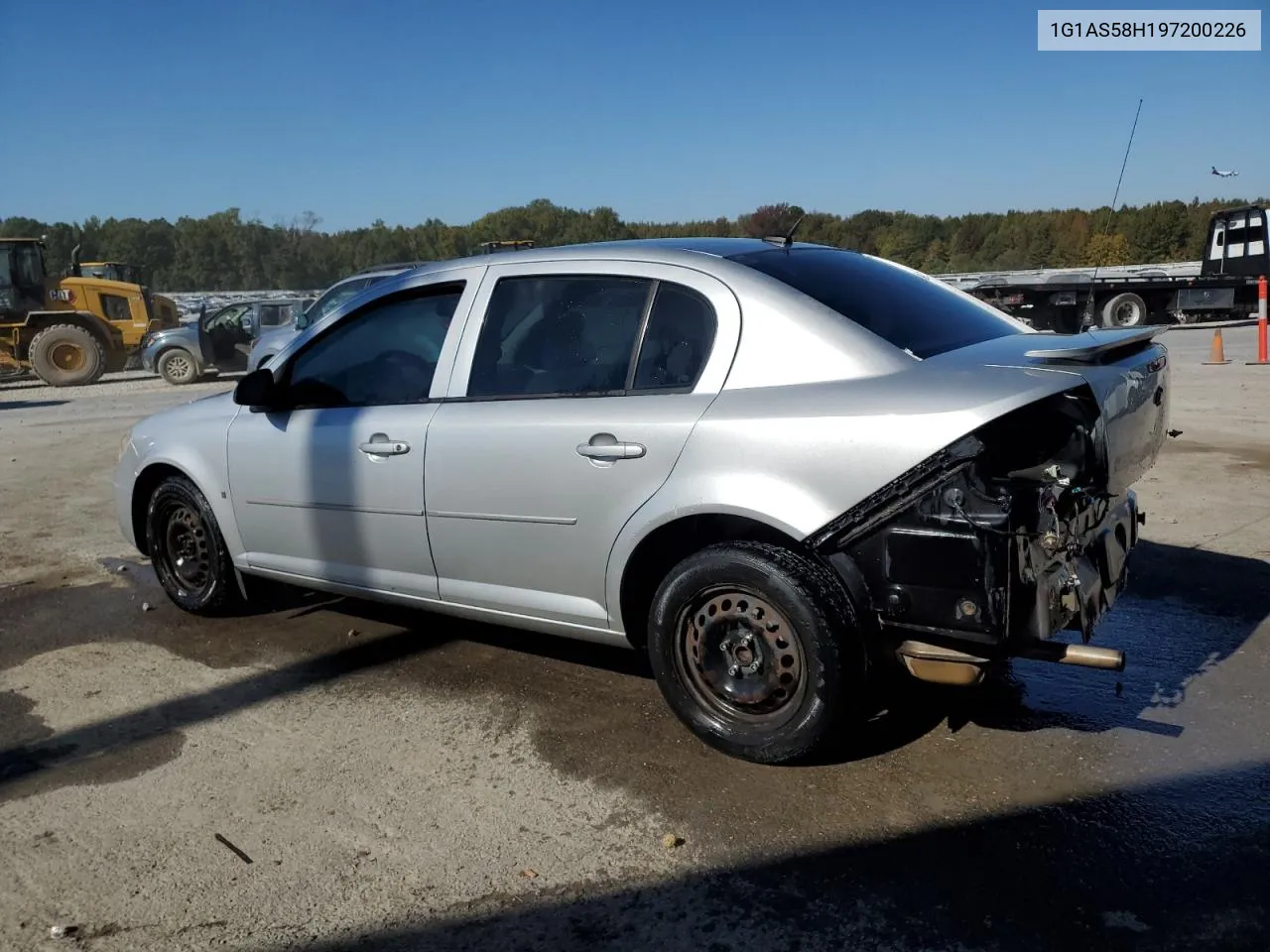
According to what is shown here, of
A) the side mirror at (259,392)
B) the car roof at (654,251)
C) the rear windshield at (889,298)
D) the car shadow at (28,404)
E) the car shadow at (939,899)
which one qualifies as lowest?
the car shadow at (939,899)

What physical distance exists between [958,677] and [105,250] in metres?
69.1

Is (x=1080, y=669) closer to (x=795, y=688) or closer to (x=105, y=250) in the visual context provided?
(x=795, y=688)

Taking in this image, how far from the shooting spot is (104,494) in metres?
8.89

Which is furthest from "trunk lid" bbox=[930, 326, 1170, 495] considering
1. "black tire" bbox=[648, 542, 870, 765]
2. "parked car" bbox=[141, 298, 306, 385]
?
"parked car" bbox=[141, 298, 306, 385]

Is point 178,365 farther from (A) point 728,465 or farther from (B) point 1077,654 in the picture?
(B) point 1077,654

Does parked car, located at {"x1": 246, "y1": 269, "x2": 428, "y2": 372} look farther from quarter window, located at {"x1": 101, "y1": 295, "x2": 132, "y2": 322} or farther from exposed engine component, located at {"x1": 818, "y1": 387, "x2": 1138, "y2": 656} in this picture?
exposed engine component, located at {"x1": 818, "y1": 387, "x2": 1138, "y2": 656}

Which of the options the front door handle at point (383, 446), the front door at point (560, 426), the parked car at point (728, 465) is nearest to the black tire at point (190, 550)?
the parked car at point (728, 465)

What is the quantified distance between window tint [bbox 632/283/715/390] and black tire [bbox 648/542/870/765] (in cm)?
61

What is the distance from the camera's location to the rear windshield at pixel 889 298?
363 centimetres

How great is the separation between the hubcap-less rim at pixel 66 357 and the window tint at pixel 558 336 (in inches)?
791

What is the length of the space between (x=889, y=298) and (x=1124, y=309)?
2142cm

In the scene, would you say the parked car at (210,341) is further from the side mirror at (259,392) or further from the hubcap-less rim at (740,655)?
the hubcap-less rim at (740,655)

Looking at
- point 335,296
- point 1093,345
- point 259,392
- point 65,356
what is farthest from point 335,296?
point 1093,345

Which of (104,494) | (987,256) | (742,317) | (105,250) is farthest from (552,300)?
(105,250)
